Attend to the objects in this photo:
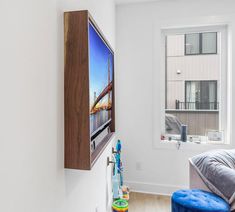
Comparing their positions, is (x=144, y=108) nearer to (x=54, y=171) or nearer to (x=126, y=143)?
(x=126, y=143)

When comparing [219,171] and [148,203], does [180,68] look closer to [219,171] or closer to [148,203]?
[219,171]

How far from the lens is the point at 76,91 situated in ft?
3.14

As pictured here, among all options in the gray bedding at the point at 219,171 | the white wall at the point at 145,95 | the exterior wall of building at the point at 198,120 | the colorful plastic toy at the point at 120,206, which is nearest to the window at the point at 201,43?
the white wall at the point at 145,95

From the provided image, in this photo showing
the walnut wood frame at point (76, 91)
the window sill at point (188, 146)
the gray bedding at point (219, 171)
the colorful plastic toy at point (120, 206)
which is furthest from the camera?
the window sill at point (188, 146)

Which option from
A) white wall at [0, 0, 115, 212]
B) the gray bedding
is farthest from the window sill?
white wall at [0, 0, 115, 212]

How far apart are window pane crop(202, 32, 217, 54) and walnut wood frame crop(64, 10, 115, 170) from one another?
2.40 m

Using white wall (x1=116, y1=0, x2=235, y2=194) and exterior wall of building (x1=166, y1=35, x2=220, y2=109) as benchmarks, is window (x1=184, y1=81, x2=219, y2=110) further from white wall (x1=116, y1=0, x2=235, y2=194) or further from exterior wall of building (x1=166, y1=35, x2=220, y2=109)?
white wall (x1=116, y1=0, x2=235, y2=194)

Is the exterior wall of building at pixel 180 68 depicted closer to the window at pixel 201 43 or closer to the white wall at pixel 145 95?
the window at pixel 201 43

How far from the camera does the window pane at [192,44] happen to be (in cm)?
288

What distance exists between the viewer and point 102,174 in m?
1.90

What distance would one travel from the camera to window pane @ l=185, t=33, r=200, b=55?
288 centimetres

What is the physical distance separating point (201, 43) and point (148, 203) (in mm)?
2319

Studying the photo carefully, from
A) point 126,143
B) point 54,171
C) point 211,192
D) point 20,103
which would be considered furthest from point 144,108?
point 20,103

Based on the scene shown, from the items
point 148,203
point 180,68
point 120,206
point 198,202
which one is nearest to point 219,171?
point 198,202
